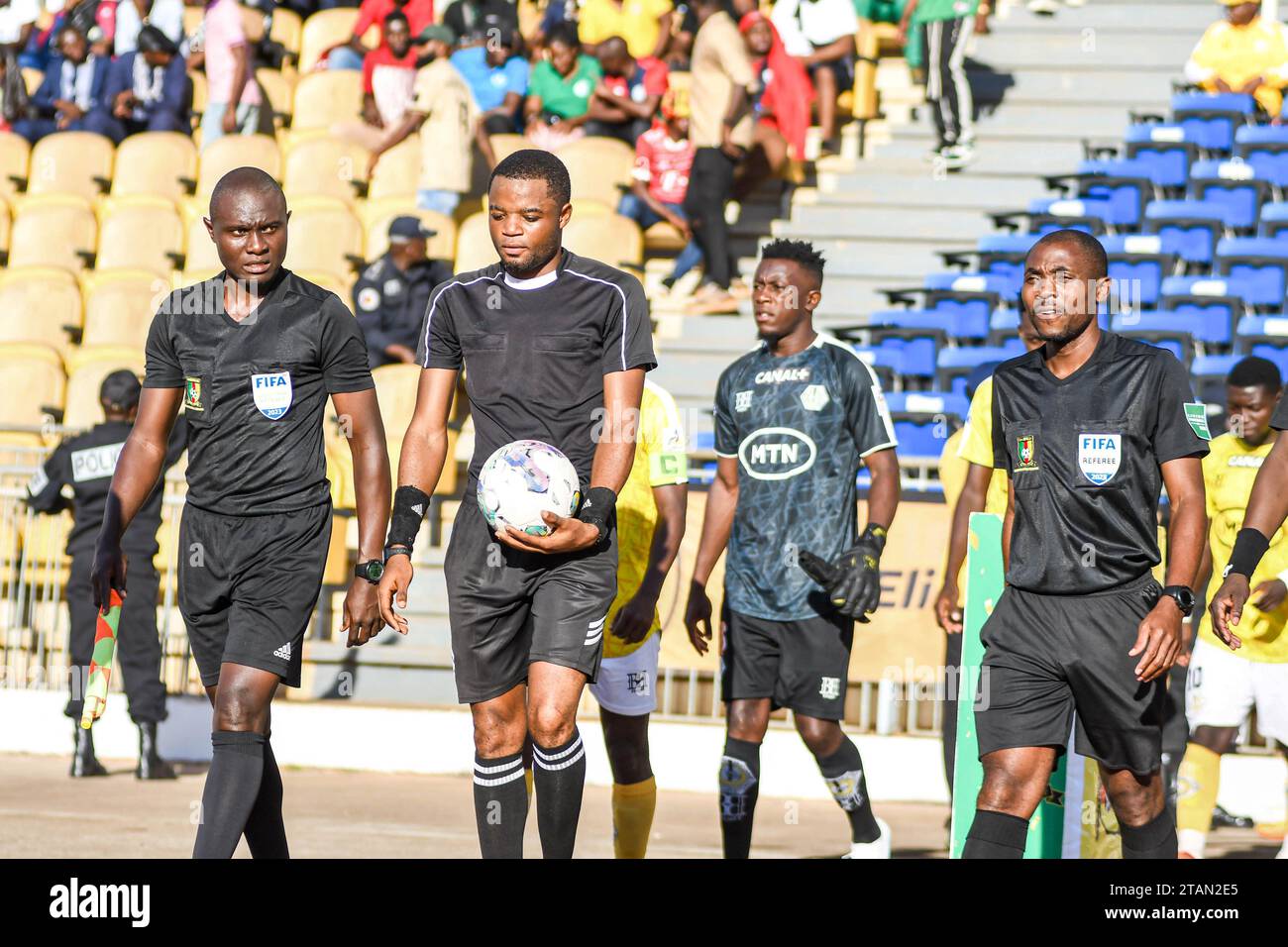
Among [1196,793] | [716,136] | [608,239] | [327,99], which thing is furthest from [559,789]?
[327,99]

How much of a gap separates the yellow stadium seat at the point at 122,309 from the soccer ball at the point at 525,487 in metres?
10.5

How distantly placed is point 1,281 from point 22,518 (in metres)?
4.08

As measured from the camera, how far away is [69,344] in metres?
15.5

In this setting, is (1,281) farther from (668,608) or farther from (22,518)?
(668,608)

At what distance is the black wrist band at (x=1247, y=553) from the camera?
542 cm

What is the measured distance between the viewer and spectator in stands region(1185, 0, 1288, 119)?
1492 centimetres

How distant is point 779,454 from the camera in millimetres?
7246

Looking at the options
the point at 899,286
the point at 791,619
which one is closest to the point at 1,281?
the point at 899,286

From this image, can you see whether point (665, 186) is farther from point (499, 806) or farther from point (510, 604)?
point (499, 806)

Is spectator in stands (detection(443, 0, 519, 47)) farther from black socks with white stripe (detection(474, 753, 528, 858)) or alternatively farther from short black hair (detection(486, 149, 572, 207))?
black socks with white stripe (detection(474, 753, 528, 858))

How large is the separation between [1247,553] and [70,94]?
15.4m

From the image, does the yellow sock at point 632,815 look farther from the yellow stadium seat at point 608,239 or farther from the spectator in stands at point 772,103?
the spectator in stands at point 772,103

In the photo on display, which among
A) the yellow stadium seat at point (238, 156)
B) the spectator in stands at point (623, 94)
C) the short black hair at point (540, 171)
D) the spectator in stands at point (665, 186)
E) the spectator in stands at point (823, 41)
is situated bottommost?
the short black hair at point (540, 171)

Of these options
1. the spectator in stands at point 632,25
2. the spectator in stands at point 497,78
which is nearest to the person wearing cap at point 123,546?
the spectator in stands at point 497,78
